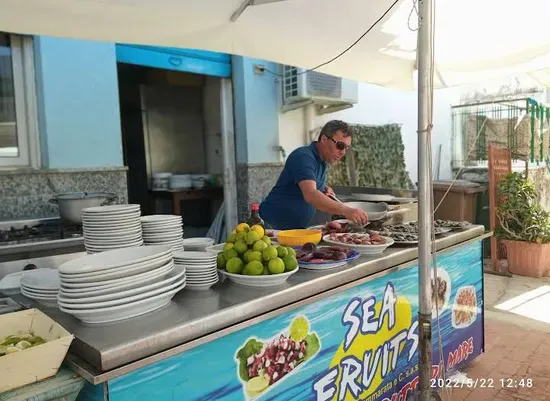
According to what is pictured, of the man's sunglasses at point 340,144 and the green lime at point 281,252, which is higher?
the man's sunglasses at point 340,144

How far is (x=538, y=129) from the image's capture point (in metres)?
6.47

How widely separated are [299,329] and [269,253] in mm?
341

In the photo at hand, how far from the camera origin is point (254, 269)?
5.66 ft

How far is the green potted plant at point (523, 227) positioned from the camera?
17.6ft

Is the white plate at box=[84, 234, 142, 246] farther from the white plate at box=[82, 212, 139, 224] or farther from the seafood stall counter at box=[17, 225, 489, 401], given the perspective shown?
the seafood stall counter at box=[17, 225, 489, 401]

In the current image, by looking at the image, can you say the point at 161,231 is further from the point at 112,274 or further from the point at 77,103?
the point at 77,103

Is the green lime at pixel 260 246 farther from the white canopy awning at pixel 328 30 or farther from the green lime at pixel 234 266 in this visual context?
the white canopy awning at pixel 328 30

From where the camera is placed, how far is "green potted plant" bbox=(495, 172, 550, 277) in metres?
5.38

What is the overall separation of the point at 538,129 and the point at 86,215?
6.70 metres

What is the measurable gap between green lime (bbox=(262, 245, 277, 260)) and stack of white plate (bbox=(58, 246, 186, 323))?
0.38 metres

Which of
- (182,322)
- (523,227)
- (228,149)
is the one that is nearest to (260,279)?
(182,322)

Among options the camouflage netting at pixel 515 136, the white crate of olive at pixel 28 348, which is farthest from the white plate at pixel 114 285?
the camouflage netting at pixel 515 136

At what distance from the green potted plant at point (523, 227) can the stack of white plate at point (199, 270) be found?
4.95 metres
